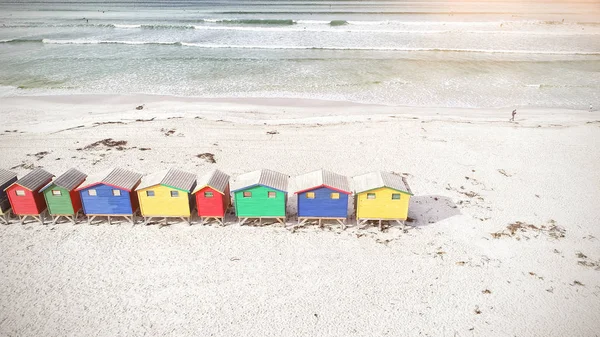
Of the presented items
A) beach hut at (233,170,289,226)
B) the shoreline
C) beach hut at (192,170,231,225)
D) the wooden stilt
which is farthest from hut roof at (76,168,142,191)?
the shoreline

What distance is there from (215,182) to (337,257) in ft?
17.3

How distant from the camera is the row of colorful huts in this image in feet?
47.9

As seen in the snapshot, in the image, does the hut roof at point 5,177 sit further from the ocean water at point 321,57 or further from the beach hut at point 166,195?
the ocean water at point 321,57

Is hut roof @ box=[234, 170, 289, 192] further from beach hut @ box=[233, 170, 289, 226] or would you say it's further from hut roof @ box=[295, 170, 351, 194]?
hut roof @ box=[295, 170, 351, 194]

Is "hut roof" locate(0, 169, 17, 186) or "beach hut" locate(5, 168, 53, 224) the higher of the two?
"hut roof" locate(0, 169, 17, 186)

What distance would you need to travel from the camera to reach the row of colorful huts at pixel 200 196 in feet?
47.9

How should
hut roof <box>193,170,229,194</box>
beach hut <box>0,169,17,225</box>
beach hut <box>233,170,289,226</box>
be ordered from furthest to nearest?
beach hut <box>0,169,17,225</box> < hut roof <box>193,170,229,194</box> < beach hut <box>233,170,289,226</box>

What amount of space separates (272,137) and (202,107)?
340 inches

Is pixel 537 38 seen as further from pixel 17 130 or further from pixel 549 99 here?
pixel 17 130

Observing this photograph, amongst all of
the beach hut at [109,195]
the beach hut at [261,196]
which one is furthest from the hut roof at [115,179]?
the beach hut at [261,196]

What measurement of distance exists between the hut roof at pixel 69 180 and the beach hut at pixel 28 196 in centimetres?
61

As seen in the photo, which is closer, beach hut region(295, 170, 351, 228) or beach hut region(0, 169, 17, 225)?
beach hut region(295, 170, 351, 228)

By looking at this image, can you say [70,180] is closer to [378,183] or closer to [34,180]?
[34,180]

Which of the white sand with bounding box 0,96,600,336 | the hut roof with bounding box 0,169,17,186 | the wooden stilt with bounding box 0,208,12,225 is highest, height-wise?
the hut roof with bounding box 0,169,17,186
